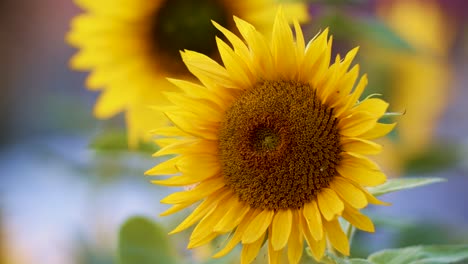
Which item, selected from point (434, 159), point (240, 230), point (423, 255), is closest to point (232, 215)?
point (240, 230)

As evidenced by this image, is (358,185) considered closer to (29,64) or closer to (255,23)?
(255,23)

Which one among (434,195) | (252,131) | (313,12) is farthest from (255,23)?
(434,195)

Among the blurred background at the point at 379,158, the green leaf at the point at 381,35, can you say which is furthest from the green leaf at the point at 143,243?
the green leaf at the point at 381,35

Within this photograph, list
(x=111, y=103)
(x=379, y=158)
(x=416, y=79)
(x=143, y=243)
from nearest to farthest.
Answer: (x=143, y=243)
(x=111, y=103)
(x=379, y=158)
(x=416, y=79)

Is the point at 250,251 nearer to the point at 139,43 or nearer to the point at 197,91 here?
the point at 197,91

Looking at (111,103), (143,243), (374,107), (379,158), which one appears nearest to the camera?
(374,107)

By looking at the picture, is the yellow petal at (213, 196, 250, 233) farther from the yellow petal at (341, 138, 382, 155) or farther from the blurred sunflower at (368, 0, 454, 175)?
the blurred sunflower at (368, 0, 454, 175)
